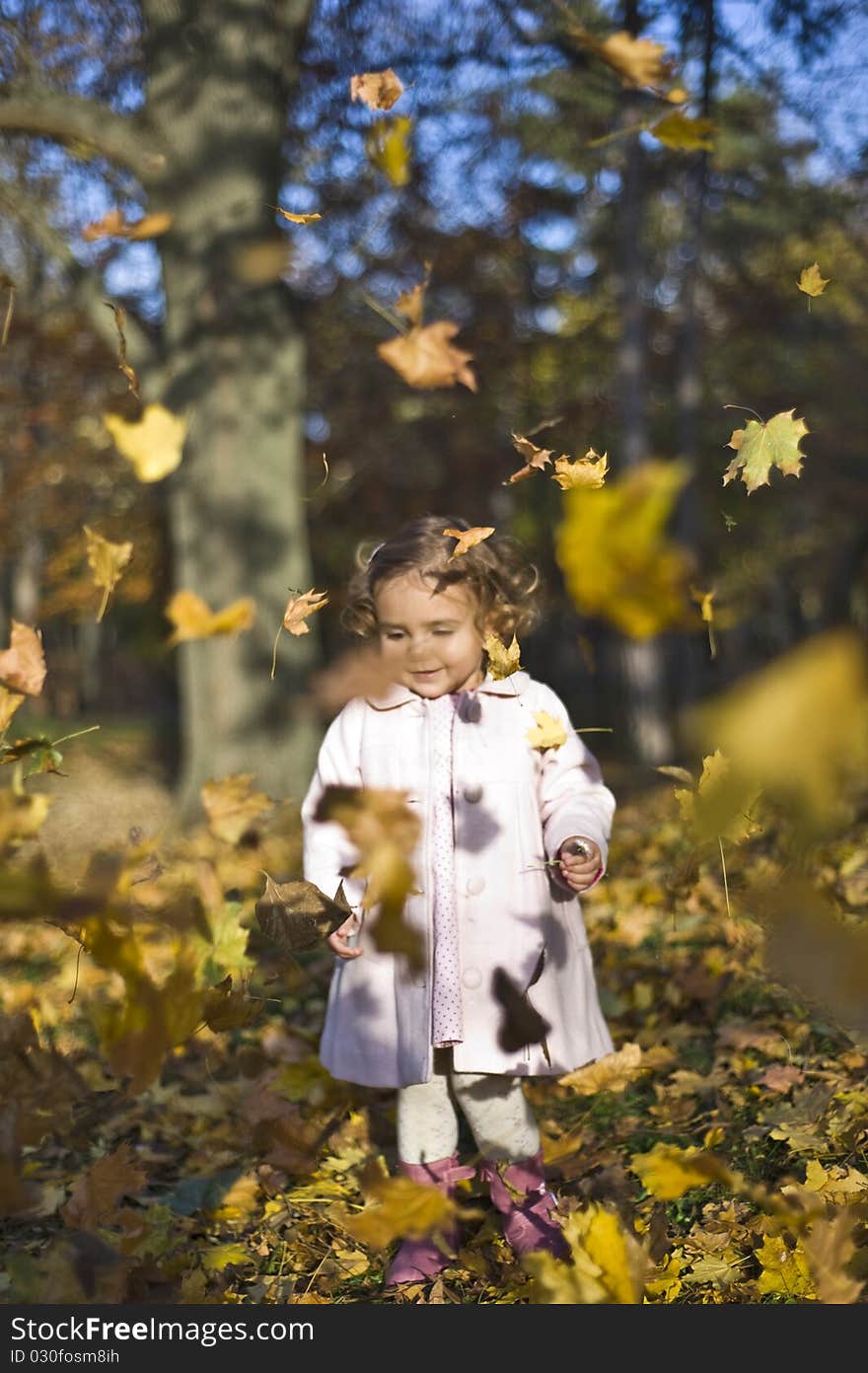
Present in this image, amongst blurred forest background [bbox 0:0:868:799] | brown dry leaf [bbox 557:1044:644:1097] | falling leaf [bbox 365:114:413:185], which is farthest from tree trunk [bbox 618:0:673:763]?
falling leaf [bbox 365:114:413:185]

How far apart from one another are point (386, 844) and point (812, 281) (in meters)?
1.20

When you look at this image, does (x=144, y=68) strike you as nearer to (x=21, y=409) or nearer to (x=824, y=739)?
(x=824, y=739)

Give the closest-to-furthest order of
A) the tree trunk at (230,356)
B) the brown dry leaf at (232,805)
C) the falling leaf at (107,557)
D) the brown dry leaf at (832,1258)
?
the brown dry leaf at (832,1258) → the falling leaf at (107,557) → the brown dry leaf at (232,805) → the tree trunk at (230,356)

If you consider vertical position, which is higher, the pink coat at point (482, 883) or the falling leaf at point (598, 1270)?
the pink coat at point (482, 883)

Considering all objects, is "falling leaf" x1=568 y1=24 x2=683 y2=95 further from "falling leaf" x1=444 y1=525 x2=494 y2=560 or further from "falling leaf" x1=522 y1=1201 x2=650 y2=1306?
"falling leaf" x1=522 y1=1201 x2=650 y2=1306

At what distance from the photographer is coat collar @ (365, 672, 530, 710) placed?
2.30m

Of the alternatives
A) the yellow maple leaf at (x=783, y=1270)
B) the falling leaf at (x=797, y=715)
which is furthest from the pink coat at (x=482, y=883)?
the falling leaf at (x=797, y=715)

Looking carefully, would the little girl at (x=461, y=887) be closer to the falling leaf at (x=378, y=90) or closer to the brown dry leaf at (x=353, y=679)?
the brown dry leaf at (x=353, y=679)

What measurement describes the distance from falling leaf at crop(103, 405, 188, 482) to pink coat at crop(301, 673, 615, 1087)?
0.65 meters

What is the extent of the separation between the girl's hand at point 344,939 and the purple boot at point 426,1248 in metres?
0.45

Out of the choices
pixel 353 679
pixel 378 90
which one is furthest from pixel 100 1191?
pixel 378 90

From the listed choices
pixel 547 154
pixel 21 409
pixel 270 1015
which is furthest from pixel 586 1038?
pixel 21 409

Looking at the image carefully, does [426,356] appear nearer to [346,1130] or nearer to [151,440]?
[151,440]

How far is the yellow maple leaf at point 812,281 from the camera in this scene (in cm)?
189
